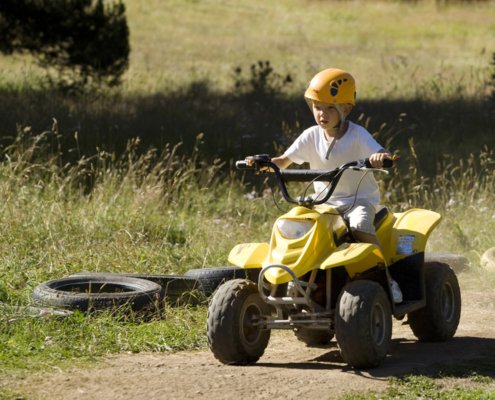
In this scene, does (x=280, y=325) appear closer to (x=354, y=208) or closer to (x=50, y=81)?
(x=354, y=208)

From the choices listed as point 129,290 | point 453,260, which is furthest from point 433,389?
point 453,260

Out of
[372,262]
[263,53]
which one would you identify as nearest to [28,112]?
[372,262]

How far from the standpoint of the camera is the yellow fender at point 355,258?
20.1 ft

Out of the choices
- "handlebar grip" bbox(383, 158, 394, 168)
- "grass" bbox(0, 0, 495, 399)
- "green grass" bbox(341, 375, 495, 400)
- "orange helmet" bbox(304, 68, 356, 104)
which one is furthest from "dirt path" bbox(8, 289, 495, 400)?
"orange helmet" bbox(304, 68, 356, 104)

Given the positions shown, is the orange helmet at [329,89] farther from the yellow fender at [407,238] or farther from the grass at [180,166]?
the grass at [180,166]

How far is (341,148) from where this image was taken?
6758mm

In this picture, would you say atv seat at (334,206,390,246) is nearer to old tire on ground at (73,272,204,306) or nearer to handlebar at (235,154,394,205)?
handlebar at (235,154,394,205)

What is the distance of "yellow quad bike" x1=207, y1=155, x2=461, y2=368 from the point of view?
242 inches

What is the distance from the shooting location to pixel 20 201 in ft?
32.3

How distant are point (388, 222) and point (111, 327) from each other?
1.88 meters

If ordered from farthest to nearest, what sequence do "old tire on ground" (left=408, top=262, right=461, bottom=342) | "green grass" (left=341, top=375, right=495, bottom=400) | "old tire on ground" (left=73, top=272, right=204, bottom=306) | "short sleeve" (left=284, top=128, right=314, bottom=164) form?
"old tire on ground" (left=73, top=272, right=204, bottom=306)
"old tire on ground" (left=408, top=262, right=461, bottom=342)
"short sleeve" (left=284, top=128, right=314, bottom=164)
"green grass" (left=341, top=375, right=495, bottom=400)

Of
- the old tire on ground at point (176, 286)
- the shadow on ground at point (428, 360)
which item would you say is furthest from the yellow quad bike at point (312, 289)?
the old tire on ground at point (176, 286)

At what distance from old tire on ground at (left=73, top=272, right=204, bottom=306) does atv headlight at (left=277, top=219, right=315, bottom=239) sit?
182cm

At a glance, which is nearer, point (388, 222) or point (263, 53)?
point (388, 222)
